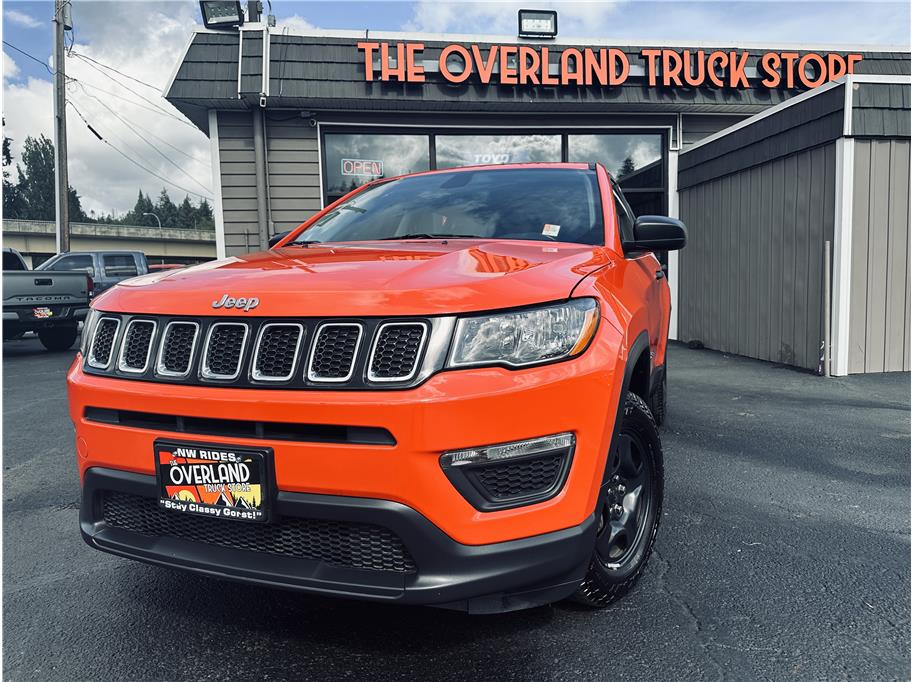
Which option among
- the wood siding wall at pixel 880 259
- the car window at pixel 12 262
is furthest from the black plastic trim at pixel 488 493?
the car window at pixel 12 262

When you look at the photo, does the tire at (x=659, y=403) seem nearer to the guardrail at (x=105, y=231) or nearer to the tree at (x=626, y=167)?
the tree at (x=626, y=167)

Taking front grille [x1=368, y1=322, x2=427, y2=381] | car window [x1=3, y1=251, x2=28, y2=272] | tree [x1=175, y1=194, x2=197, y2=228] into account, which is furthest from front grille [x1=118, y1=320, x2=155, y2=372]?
tree [x1=175, y1=194, x2=197, y2=228]

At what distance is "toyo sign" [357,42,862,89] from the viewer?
9180 millimetres

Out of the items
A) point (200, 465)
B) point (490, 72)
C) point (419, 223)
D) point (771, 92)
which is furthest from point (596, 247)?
point (771, 92)

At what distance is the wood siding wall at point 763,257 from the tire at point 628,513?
18.3ft

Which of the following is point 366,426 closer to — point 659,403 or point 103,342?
point 103,342

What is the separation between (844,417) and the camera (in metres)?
5.11

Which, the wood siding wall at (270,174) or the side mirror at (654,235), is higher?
the wood siding wall at (270,174)

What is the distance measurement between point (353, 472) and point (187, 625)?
1038 mm

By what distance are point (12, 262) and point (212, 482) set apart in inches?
530

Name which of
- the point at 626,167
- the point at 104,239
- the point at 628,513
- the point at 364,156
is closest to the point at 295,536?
the point at 628,513

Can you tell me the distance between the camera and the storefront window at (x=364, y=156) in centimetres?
1003

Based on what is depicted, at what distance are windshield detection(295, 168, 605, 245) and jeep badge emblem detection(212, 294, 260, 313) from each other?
3.88 ft

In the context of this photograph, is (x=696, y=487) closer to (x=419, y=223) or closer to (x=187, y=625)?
(x=419, y=223)
